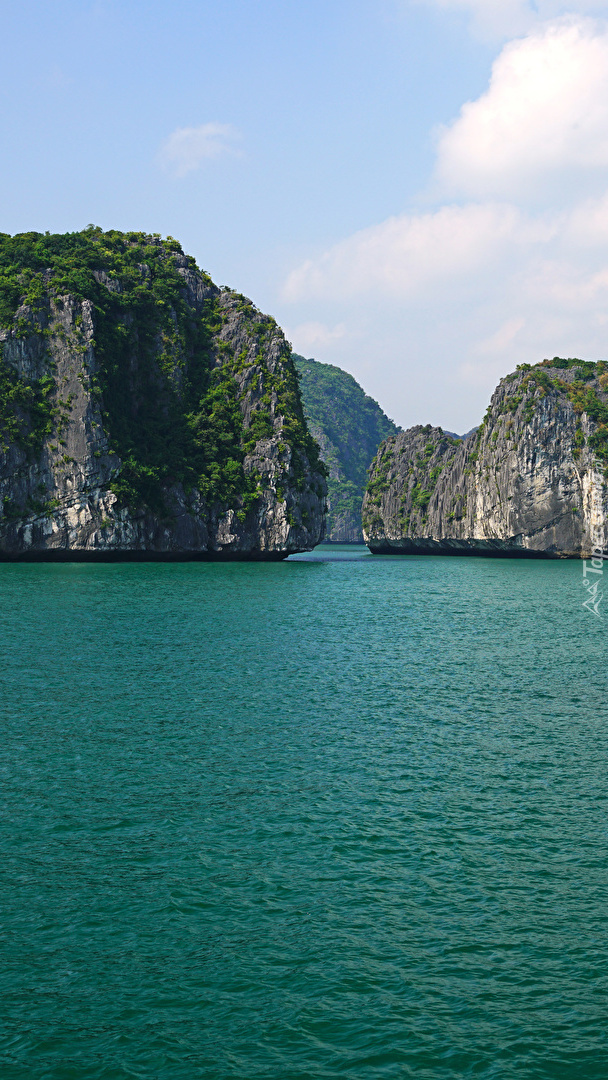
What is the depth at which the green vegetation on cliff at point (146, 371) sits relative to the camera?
98.7 meters

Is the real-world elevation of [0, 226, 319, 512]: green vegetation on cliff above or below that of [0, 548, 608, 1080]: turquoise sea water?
above

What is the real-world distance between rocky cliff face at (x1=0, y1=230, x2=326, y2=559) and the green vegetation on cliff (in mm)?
205

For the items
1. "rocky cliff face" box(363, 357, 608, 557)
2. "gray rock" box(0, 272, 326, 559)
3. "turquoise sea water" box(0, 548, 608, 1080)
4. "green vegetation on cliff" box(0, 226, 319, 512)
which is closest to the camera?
"turquoise sea water" box(0, 548, 608, 1080)

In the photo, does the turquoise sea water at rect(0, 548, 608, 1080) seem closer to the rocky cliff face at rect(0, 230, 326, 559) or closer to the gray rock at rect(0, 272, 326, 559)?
the gray rock at rect(0, 272, 326, 559)

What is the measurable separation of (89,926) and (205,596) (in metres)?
48.4

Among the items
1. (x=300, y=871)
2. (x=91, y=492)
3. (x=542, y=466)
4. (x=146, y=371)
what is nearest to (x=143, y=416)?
(x=146, y=371)

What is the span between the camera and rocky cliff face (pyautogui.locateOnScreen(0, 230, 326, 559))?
316 feet

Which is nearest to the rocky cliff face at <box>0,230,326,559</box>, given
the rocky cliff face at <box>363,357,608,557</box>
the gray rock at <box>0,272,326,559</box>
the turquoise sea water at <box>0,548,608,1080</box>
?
the gray rock at <box>0,272,326,559</box>

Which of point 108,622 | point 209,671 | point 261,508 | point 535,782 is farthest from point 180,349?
point 535,782

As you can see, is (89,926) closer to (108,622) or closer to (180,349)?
(108,622)

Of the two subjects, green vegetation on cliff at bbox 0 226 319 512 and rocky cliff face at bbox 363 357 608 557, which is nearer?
green vegetation on cliff at bbox 0 226 319 512

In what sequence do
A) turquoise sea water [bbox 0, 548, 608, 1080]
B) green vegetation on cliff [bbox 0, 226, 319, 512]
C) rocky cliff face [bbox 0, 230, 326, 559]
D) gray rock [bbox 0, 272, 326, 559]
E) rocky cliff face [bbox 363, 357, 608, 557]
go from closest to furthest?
turquoise sea water [bbox 0, 548, 608, 1080] < gray rock [bbox 0, 272, 326, 559] < rocky cliff face [bbox 0, 230, 326, 559] < green vegetation on cliff [bbox 0, 226, 319, 512] < rocky cliff face [bbox 363, 357, 608, 557]

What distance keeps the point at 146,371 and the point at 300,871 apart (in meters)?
105

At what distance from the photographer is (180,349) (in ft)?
381
